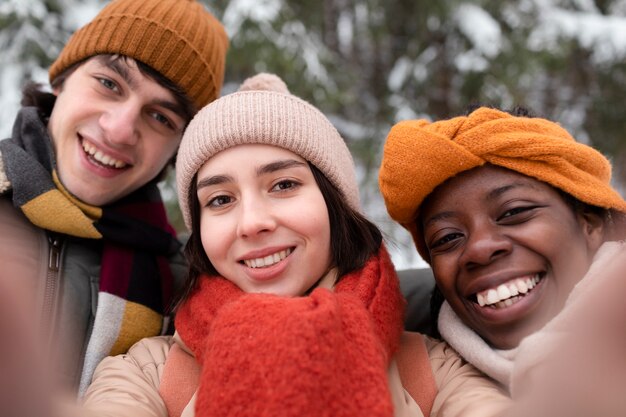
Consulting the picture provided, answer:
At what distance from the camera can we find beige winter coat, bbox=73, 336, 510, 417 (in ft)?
5.14

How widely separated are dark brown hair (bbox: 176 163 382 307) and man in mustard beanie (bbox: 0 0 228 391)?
31cm

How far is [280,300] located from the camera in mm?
1586

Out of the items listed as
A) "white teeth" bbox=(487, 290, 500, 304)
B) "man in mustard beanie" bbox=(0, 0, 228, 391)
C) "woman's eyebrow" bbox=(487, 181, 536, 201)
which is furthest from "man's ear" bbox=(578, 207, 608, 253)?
"man in mustard beanie" bbox=(0, 0, 228, 391)

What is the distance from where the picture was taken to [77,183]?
7.52 ft

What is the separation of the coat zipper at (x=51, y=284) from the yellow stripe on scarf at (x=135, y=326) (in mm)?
237

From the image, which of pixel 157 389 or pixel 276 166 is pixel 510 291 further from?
pixel 157 389

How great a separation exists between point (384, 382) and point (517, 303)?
0.52 metres

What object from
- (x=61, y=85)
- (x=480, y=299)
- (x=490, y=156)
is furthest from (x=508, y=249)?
(x=61, y=85)

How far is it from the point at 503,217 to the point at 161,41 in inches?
59.0

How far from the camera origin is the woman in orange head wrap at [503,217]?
1730 millimetres

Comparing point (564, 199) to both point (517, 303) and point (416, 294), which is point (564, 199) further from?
point (416, 294)

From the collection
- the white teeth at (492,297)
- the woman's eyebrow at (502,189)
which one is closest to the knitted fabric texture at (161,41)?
the woman's eyebrow at (502,189)

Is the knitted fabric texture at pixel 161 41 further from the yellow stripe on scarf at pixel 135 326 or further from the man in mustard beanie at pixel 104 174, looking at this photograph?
the yellow stripe on scarf at pixel 135 326

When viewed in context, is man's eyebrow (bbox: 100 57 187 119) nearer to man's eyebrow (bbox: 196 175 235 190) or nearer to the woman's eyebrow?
man's eyebrow (bbox: 196 175 235 190)
